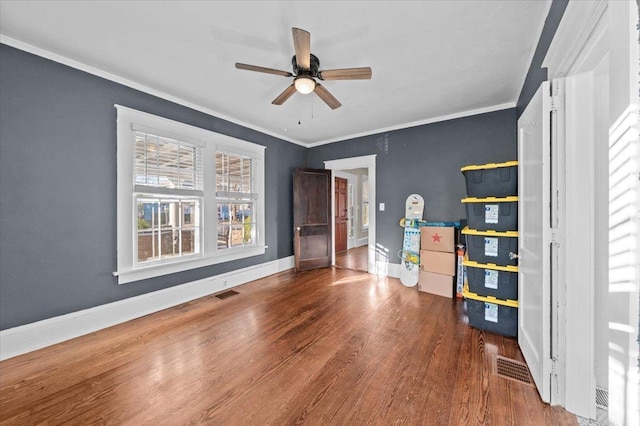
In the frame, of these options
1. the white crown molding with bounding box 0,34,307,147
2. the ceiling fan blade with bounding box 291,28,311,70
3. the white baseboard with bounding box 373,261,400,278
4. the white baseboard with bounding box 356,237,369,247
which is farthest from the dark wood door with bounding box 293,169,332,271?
the ceiling fan blade with bounding box 291,28,311,70

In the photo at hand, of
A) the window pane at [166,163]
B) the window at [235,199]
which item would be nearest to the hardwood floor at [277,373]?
the window at [235,199]

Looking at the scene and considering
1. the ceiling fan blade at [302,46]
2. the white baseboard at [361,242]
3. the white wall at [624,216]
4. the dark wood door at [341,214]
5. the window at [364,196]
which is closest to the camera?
the white wall at [624,216]

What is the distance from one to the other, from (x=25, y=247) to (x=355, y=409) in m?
3.09

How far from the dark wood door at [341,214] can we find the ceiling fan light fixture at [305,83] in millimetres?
4177

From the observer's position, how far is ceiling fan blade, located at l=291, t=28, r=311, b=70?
1681mm

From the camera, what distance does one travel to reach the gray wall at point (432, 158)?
11.5 feet

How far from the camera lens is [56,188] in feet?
7.61

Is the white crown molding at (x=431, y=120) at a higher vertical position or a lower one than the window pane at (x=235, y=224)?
higher

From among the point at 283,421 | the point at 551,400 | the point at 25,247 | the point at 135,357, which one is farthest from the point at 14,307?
the point at 551,400

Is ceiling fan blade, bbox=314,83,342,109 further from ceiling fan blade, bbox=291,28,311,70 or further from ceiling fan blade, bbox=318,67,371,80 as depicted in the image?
ceiling fan blade, bbox=291,28,311,70

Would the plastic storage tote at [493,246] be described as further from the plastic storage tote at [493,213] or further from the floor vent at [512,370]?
the floor vent at [512,370]

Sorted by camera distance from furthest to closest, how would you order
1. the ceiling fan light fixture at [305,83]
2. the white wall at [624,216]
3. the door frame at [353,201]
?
the door frame at [353,201] < the ceiling fan light fixture at [305,83] < the white wall at [624,216]

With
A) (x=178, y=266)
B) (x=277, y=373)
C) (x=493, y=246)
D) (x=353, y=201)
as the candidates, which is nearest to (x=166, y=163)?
(x=178, y=266)

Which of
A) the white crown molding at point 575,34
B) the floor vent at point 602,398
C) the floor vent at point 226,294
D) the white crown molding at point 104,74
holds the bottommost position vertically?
the floor vent at point 226,294
